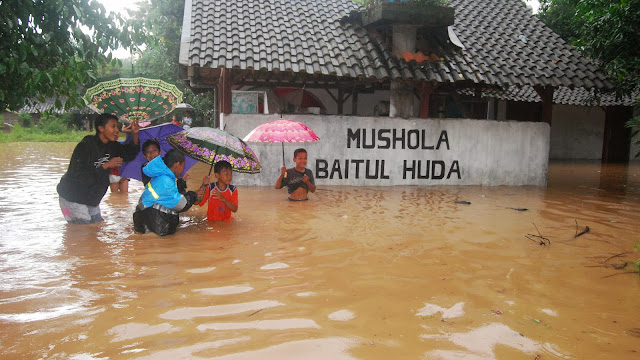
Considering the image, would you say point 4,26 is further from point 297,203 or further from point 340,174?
point 340,174

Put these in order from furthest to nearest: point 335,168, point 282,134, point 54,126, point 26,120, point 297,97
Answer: point 26,120 < point 54,126 < point 297,97 < point 335,168 < point 282,134

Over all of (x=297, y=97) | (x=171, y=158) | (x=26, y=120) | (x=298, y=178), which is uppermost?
(x=297, y=97)

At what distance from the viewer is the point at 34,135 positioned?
33375 mm

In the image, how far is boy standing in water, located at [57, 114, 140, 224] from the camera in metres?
6.06

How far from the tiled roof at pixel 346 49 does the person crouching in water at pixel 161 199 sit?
161 inches

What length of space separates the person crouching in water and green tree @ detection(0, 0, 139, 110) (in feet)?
3.89

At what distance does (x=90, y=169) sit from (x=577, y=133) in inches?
881

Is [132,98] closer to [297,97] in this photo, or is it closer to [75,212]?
[75,212]

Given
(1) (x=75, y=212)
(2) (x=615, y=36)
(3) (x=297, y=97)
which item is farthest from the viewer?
(3) (x=297, y=97)

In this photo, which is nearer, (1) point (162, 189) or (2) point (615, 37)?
(1) point (162, 189)

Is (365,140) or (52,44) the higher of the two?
(52,44)

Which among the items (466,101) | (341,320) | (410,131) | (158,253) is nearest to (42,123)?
(466,101)

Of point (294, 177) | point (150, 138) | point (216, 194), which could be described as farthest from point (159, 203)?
point (294, 177)

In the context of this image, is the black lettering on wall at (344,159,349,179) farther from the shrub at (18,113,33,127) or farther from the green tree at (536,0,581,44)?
the shrub at (18,113,33,127)
